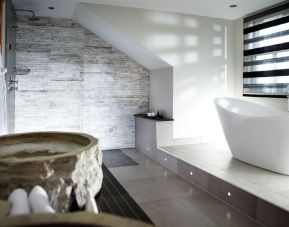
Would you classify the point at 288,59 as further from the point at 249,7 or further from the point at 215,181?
the point at 215,181

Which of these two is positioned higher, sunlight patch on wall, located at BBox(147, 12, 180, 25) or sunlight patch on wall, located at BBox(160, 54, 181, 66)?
sunlight patch on wall, located at BBox(147, 12, 180, 25)

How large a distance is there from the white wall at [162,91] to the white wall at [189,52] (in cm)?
10

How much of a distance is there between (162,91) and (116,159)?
1.57m

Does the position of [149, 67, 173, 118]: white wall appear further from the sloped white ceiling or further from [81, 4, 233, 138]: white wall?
the sloped white ceiling

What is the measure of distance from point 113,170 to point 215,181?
66.8 inches

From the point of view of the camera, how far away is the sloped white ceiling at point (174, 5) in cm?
416

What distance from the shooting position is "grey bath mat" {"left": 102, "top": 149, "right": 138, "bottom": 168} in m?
4.47

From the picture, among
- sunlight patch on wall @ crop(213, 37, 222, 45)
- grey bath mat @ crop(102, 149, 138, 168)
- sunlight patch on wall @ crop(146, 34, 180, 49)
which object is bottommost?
grey bath mat @ crop(102, 149, 138, 168)

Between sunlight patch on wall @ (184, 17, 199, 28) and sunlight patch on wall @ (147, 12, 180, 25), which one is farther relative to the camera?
sunlight patch on wall @ (184, 17, 199, 28)

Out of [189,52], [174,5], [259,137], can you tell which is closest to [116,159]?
[189,52]

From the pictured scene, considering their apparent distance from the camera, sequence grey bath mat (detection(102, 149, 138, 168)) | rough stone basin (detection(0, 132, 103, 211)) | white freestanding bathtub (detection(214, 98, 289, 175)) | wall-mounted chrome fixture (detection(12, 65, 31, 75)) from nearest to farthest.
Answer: rough stone basin (detection(0, 132, 103, 211)), white freestanding bathtub (detection(214, 98, 289, 175)), grey bath mat (detection(102, 149, 138, 168)), wall-mounted chrome fixture (detection(12, 65, 31, 75))

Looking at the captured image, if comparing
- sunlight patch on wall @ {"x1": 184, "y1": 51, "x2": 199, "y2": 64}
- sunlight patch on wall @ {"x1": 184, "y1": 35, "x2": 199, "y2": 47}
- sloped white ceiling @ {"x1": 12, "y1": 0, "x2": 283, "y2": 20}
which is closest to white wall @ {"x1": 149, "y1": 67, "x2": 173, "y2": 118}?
sunlight patch on wall @ {"x1": 184, "y1": 51, "x2": 199, "y2": 64}

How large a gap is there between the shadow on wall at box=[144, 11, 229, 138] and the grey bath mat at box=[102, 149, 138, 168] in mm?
1015

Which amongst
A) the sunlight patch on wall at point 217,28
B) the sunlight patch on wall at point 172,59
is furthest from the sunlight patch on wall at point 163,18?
the sunlight patch on wall at point 217,28
